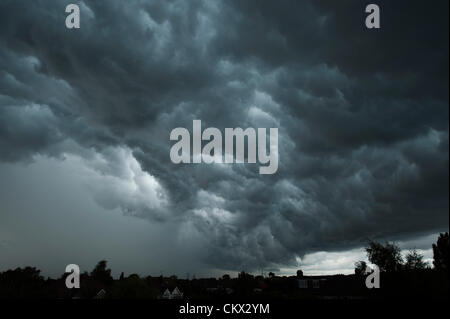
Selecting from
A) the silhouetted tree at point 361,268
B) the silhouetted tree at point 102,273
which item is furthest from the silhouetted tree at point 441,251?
the silhouetted tree at point 102,273

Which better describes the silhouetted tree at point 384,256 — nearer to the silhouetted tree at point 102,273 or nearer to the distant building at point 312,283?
the distant building at point 312,283

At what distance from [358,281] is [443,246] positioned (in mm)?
28089

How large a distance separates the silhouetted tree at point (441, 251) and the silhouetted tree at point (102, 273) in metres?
98.5

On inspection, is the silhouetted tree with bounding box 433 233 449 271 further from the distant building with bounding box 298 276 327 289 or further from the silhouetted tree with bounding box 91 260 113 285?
the silhouetted tree with bounding box 91 260 113 285

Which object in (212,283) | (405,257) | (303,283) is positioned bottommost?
(212,283)

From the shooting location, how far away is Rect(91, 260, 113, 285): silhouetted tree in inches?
4206

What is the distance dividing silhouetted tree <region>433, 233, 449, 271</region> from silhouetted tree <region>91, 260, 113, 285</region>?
323 ft

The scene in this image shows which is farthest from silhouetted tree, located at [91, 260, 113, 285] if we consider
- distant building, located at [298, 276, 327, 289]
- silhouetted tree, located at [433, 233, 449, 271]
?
→ silhouetted tree, located at [433, 233, 449, 271]

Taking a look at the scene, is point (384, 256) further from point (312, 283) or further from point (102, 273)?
point (102, 273)

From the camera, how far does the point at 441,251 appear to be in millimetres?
80062

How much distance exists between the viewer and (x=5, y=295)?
1214 inches

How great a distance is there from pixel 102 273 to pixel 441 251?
10382 cm

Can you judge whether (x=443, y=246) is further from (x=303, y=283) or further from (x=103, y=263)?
(x=103, y=263)
